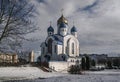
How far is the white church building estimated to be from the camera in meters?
85.2

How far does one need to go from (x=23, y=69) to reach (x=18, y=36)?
1211 inches

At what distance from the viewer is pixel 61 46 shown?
87.4 metres

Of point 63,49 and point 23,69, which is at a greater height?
point 63,49

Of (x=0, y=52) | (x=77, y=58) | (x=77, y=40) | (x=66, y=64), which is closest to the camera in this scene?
(x=0, y=52)

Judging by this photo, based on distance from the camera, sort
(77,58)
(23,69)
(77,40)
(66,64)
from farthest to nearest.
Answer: (77,40)
(77,58)
(66,64)
(23,69)

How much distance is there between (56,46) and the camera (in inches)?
3378

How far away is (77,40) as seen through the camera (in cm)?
9144

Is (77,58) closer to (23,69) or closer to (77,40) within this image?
(77,40)

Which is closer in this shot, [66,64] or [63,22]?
[66,64]

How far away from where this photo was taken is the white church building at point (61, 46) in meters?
85.2


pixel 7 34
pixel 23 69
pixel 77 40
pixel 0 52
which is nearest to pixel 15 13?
pixel 7 34

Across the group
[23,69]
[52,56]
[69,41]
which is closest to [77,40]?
[69,41]

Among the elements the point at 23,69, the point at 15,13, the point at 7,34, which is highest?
the point at 15,13

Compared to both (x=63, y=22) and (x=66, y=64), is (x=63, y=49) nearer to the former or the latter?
(x=63, y=22)
